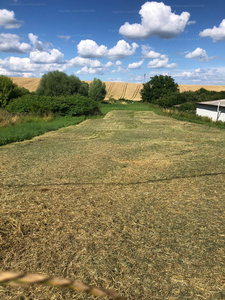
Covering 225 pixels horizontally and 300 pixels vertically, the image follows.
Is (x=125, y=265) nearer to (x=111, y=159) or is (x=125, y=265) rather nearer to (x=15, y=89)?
(x=111, y=159)

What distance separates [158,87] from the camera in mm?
60781

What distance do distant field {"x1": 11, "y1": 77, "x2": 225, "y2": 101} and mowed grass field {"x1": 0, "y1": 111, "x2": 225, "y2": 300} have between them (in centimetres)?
6872

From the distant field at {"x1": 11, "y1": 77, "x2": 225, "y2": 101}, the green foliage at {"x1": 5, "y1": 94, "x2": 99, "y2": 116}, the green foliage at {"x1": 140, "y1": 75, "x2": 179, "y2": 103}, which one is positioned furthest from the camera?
the distant field at {"x1": 11, "y1": 77, "x2": 225, "y2": 101}

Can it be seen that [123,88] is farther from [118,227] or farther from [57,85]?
[118,227]

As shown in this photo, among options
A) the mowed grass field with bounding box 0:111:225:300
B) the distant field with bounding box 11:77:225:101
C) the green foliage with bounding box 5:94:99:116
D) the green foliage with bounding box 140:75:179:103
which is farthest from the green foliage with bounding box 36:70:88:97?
the mowed grass field with bounding box 0:111:225:300

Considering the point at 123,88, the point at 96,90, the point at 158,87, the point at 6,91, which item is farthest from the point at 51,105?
the point at 123,88

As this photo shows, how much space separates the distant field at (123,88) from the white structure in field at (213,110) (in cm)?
4708

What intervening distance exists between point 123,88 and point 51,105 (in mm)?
67185

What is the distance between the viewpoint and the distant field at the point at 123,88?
75025 millimetres

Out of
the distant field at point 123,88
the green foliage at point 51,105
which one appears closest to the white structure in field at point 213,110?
the green foliage at point 51,105

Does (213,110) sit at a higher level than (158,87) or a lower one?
lower

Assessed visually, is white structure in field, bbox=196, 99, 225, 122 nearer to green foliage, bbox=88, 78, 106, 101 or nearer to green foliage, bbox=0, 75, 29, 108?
green foliage, bbox=0, 75, 29, 108

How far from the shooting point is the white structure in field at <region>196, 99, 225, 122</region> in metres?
22.8

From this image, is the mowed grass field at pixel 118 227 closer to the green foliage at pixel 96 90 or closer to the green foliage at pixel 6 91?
the green foliage at pixel 6 91
